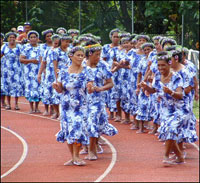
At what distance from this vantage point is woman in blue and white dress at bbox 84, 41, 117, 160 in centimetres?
1159

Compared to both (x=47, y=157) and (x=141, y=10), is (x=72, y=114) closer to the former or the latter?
(x=47, y=157)

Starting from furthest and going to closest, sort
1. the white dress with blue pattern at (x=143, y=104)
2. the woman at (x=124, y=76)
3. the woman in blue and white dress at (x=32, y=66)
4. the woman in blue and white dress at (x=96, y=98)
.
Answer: the woman in blue and white dress at (x=32, y=66) < the woman at (x=124, y=76) < the white dress with blue pattern at (x=143, y=104) < the woman in blue and white dress at (x=96, y=98)

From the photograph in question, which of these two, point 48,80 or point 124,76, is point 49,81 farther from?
point 124,76

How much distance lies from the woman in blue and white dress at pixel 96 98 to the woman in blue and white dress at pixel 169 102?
3.18ft

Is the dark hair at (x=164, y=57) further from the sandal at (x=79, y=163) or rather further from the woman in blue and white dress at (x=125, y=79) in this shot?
the woman in blue and white dress at (x=125, y=79)

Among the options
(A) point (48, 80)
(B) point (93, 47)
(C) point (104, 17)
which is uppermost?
(B) point (93, 47)

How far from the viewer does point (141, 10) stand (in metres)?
23.0

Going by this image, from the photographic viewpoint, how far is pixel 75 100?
35.6 ft

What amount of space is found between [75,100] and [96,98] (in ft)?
2.79

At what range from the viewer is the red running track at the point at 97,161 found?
1025cm

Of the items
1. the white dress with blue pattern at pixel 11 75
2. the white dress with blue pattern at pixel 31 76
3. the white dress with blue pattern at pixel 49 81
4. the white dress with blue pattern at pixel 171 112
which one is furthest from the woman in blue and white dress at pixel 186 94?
the white dress with blue pattern at pixel 11 75

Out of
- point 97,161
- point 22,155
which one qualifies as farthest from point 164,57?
point 22,155

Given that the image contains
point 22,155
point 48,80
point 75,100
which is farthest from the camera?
point 48,80

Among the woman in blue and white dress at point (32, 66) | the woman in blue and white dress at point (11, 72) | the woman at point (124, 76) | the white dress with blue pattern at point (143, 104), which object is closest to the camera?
the white dress with blue pattern at point (143, 104)
